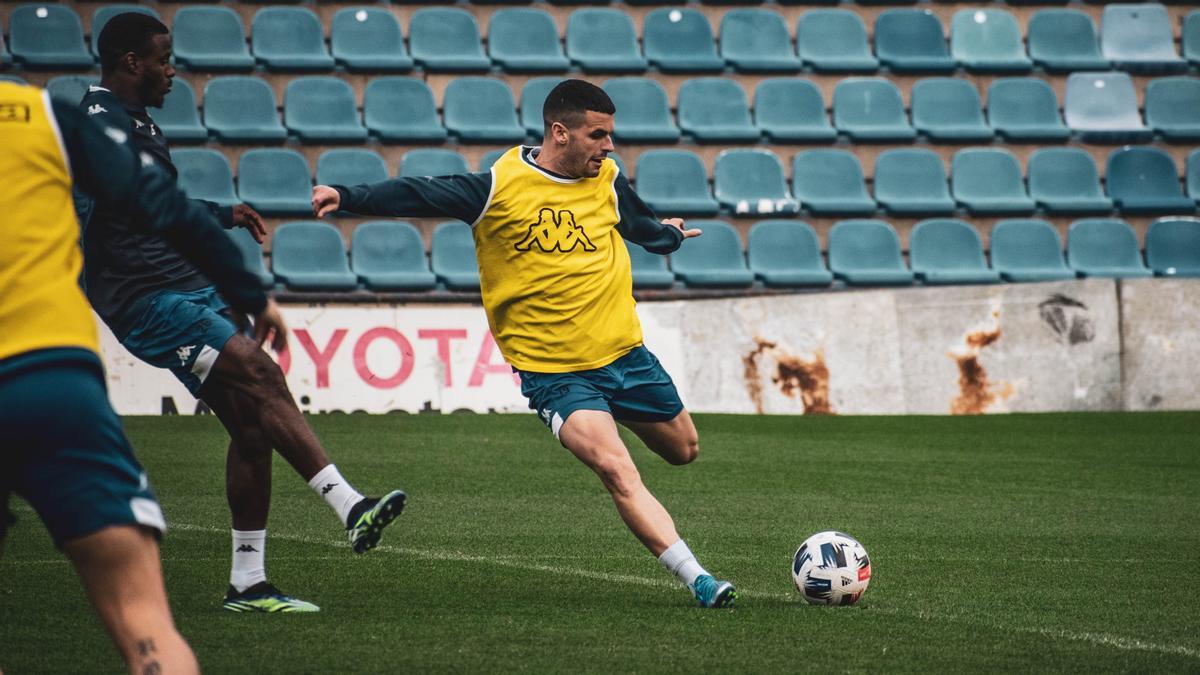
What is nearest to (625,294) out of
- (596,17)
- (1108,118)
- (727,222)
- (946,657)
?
(946,657)

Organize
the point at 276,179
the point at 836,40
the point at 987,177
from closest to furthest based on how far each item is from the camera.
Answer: the point at 276,179, the point at 987,177, the point at 836,40

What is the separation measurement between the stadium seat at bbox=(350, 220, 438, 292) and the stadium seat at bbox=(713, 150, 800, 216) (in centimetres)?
348

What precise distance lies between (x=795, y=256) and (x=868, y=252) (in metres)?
0.86

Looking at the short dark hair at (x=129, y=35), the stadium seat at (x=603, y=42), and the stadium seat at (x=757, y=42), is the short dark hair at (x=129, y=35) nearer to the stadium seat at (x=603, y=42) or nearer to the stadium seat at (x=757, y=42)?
the stadium seat at (x=603, y=42)

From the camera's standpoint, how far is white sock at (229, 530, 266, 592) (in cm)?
606

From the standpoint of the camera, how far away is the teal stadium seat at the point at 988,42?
19078mm

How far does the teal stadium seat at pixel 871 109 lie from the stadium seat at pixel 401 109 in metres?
4.76

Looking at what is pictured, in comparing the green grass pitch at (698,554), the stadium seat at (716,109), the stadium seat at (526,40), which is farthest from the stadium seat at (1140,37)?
the green grass pitch at (698,554)

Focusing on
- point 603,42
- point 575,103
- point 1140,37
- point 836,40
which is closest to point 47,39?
point 603,42

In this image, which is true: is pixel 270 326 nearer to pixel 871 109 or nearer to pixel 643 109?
pixel 643 109

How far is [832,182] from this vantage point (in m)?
17.9

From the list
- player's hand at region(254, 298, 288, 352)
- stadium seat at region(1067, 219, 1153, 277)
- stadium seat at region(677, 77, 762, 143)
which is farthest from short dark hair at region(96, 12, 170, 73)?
stadium seat at region(1067, 219, 1153, 277)

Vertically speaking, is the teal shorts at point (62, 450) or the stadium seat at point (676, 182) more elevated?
the teal shorts at point (62, 450)

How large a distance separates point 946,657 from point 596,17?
1411 cm
